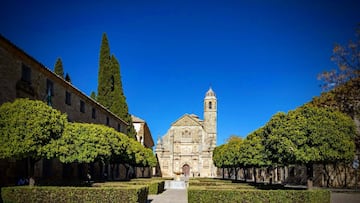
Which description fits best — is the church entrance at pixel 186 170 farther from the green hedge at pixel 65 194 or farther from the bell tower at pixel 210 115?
the green hedge at pixel 65 194

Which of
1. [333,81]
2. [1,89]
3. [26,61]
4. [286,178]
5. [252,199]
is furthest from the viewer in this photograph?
[286,178]

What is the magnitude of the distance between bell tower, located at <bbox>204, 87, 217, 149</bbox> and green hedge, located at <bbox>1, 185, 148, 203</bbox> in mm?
57694

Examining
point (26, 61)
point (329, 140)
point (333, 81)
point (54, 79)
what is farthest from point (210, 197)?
point (333, 81)

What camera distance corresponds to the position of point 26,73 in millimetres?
19594

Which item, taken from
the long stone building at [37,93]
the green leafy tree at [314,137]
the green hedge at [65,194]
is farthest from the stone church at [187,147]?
the green hedge at [65,194]

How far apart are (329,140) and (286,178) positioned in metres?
28.3

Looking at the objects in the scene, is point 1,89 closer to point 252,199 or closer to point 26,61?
point 26,61

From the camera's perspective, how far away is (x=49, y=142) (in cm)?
1469

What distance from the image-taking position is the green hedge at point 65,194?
1292 centimetres

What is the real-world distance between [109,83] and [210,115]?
3490 cm

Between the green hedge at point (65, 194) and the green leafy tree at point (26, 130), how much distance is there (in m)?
1.47

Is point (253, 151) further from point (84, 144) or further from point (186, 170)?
point (186, 170)

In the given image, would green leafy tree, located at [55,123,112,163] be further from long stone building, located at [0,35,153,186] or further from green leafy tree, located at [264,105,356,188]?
green leafy tree, located at [264,105,356,188]

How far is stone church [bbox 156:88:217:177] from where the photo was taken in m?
68.8
